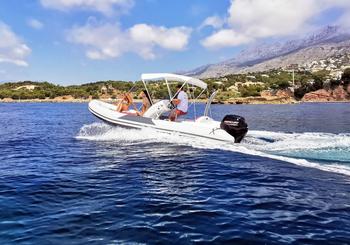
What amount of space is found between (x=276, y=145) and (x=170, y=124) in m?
5.17

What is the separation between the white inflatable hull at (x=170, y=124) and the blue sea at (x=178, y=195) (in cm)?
151

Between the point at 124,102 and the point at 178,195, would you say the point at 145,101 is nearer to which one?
the point at 124,102

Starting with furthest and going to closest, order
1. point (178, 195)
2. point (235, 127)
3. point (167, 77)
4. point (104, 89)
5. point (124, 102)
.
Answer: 1. point (104, 89)
2. point (124, 102)
3. point (167, 77)
4. point (235, 127)
5. point (178, 195)

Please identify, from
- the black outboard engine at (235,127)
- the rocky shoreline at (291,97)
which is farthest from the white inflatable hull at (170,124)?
the rocky shoreline at (291,97)

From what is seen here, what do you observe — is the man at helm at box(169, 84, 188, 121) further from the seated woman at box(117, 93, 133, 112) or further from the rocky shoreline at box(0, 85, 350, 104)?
the rocky shoreline at box(0, 85, 350, 104)

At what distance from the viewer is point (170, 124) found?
1920 cm

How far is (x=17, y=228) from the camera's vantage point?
7.07m

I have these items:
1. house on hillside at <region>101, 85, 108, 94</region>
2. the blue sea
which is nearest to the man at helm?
the blue sea

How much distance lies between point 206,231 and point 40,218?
315 centimetres

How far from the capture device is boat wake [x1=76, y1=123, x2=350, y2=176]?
42.4 feet

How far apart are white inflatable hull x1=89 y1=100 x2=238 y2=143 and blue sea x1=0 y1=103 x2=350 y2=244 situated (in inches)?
59.3

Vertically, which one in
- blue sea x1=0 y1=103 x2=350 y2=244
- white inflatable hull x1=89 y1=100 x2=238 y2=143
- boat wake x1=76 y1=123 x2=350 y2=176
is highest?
white inflatable hull x1=89 y1=100 x2=238 y2=143

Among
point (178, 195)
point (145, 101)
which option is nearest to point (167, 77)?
point (145, 101)

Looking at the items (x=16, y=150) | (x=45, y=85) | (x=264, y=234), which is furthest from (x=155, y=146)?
(x=45, y=85)
